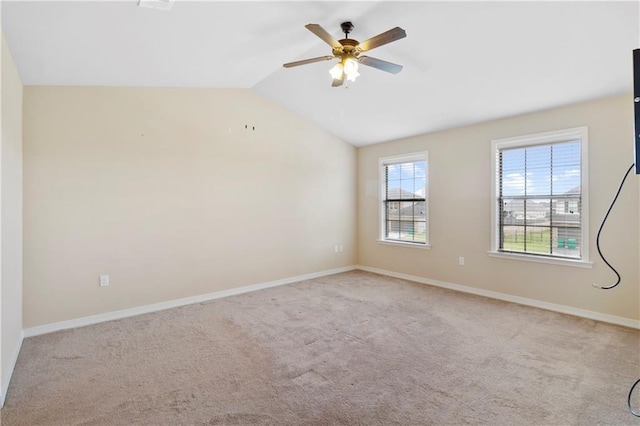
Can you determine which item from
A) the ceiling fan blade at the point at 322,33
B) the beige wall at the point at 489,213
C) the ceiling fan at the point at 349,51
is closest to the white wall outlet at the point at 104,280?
the ceiling fan at the point at 349,51

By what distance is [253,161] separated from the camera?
4781mm

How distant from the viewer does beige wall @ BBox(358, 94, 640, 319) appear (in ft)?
11.0

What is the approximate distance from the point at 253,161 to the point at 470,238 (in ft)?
10.9

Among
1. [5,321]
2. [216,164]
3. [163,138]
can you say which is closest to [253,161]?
[216,164]

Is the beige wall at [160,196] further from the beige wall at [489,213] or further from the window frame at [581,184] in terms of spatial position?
the window frame at [581,184]

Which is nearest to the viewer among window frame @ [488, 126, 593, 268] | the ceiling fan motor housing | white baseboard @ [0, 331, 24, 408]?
white baseboard @ [0, 331, 24, 408]

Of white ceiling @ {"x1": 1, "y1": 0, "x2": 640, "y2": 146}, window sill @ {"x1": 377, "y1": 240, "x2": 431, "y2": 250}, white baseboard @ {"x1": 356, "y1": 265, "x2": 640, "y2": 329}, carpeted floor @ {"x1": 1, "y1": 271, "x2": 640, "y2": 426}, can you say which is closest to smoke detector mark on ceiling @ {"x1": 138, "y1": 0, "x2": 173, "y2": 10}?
white ceiling @ {"x1": 1, "y1": 0, "x2": 640, "y2": 146}

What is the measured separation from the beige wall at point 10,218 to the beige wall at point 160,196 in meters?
0.29

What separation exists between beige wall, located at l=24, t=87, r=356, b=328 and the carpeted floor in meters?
0.52

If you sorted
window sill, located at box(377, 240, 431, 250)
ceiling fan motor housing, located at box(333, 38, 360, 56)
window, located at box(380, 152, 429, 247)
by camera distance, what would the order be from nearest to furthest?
ceiling fan motor housing, located at box(333, 38, 360, 56)
window sill, located at box(377, 240, 431, 250)
window, located at box(380, 152, 429, 247)

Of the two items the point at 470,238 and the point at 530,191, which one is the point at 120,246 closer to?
the point at 470,238

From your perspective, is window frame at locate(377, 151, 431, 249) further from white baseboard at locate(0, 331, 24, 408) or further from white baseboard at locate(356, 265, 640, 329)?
white baseboard at locate(0, 331, 24, 408)

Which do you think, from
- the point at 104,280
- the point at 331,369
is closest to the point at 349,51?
the point at 331,369

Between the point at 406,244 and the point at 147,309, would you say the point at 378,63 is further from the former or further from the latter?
the point at 147,309
